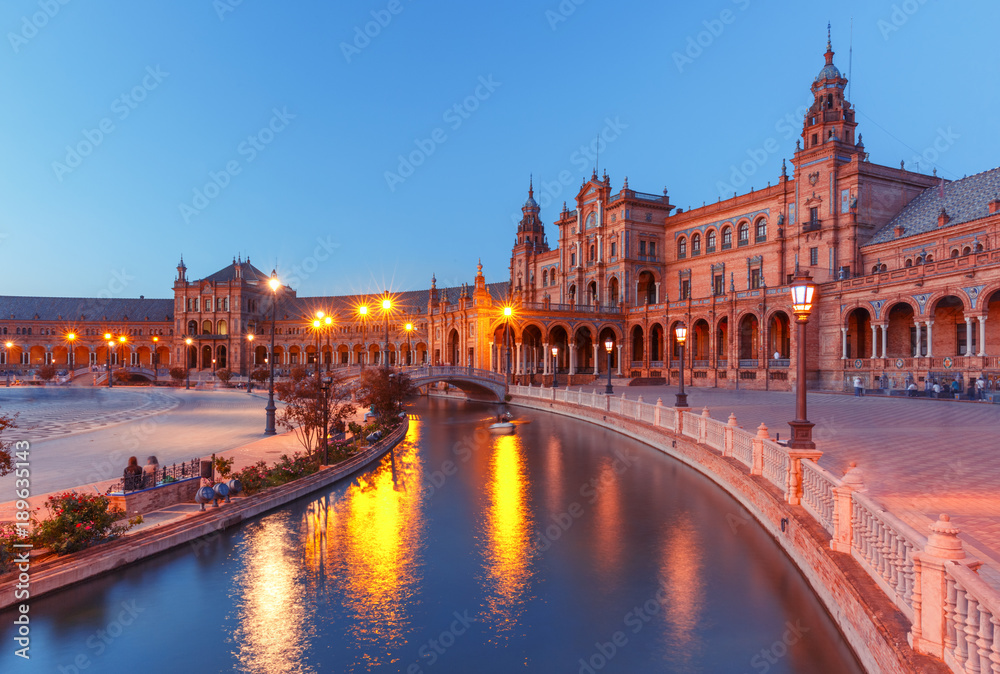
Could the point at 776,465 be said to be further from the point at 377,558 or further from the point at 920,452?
the point at 377,558

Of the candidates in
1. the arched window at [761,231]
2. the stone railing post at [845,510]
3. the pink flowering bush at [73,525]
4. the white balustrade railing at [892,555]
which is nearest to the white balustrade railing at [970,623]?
the white balustrade railing at [892,555]

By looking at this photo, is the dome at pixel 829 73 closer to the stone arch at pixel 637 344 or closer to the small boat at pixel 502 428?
the stone arch at pixel 637 344

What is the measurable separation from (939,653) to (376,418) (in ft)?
82.5

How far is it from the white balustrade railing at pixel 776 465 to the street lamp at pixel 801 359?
1.53ft

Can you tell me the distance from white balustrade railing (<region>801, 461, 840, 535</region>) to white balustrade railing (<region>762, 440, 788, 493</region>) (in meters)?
0.77

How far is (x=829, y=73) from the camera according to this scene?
45.4m

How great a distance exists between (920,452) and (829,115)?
38.8 meters

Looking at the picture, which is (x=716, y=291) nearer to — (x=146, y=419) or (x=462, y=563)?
(x=146, y=419)

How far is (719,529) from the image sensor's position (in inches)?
494

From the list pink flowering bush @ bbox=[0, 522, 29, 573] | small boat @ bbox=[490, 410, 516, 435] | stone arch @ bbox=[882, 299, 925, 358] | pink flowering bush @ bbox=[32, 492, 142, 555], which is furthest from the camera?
stone arch @ bbox=[882, 299, 925, 358]

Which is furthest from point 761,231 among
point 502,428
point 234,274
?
point 234,274

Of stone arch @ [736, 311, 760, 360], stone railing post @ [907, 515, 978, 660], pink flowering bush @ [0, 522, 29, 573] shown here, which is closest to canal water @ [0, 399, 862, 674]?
pink flowering bush @ [0, 522, 29, 573]

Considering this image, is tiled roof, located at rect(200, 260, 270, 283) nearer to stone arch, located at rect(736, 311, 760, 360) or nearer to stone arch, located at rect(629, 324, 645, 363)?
stone arch, located at rect(629, 324, 645, 363)

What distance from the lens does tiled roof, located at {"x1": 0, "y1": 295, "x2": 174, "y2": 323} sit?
321 feet
